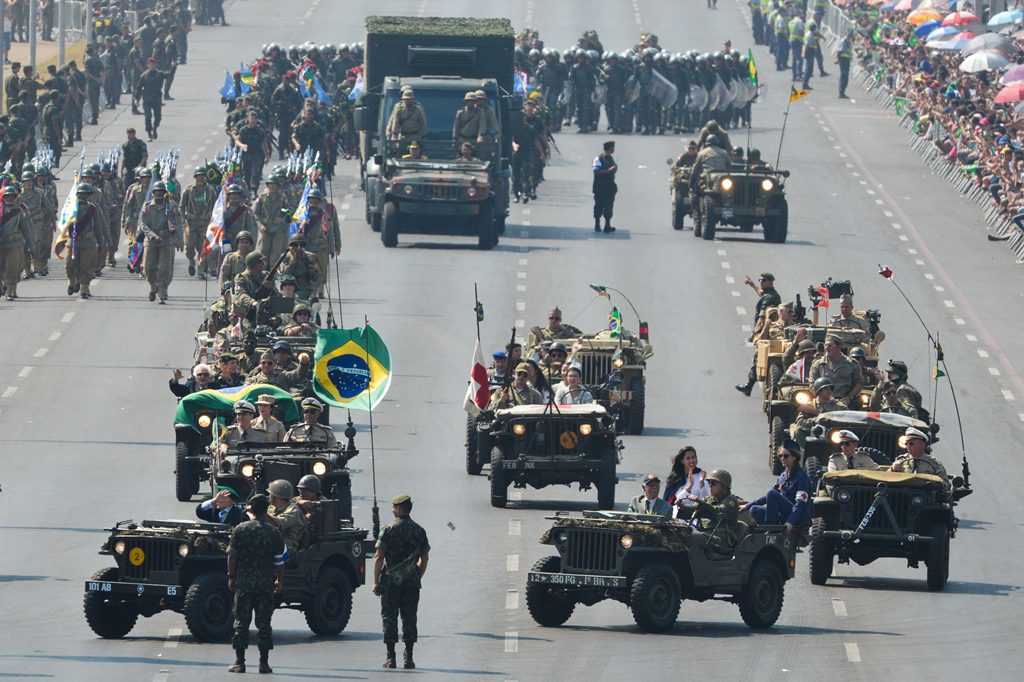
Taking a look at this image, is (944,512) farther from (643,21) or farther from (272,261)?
(643,21)

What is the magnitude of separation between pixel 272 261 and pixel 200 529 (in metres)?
20.3

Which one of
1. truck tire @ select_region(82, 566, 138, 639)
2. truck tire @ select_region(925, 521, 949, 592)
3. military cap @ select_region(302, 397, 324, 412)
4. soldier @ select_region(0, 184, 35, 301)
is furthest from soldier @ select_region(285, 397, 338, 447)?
soldier @ select_region(0, 184, 35, 301)

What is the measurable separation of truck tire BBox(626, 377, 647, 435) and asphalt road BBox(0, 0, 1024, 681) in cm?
46

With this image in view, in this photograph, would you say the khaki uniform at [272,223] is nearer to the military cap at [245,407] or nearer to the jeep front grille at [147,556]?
the military cap at [245,407]

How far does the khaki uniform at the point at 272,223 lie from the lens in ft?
142

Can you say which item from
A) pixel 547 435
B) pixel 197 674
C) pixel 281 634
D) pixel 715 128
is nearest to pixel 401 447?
pixel 547 435

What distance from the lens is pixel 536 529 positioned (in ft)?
94.9

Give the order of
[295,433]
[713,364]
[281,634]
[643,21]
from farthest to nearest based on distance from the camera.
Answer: [643,21] → [713,364] → [295,433] → [281,634]

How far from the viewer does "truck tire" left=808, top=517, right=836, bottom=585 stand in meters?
26.6

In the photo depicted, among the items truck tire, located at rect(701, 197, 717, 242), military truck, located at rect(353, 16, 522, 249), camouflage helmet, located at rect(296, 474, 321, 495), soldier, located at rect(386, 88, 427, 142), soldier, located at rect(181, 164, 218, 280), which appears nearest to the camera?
camouflage helmet, located at rect(296, 474, 321, 495)

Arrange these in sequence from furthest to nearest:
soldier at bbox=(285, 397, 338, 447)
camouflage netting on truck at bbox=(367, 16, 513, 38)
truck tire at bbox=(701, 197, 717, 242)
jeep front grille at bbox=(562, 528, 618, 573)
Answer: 1. camouflage netting on truck at bbox=(367, 16, 513, 38)
2. truck tire at bbox=(701, 197, 717, 242)
3. soldier at bbox=(285, 397, 338, 447)
4. jeep front grille at bbox=(562, 528, 618, 573)

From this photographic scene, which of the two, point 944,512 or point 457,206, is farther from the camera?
point 457,206

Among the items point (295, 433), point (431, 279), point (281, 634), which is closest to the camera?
point (281, 634)

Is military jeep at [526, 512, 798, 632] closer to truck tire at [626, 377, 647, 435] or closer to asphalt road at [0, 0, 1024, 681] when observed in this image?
asphalt road at [0, 0, 1024, 681]
